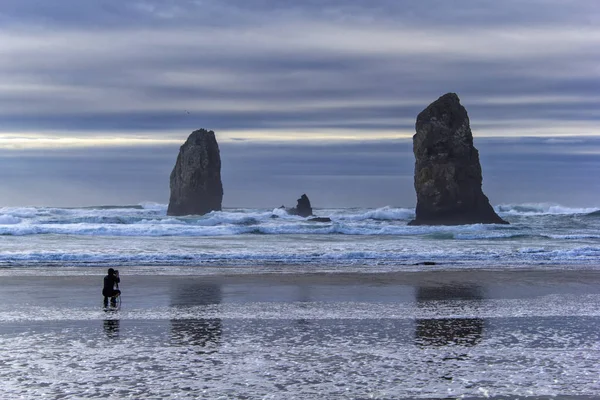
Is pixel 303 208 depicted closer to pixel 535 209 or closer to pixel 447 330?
pixel 535 209

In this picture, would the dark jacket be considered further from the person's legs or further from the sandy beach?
the sandy beach

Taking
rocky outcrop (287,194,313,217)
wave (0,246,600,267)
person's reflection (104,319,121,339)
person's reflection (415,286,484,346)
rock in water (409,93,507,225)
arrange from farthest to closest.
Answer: rocky outcrop (287,194,313,217) → rock in water (409,93,507,225) → wave (0,246,600,267) → person's reflection (104,319,121,339) → person's reflection (415,286,484,346)

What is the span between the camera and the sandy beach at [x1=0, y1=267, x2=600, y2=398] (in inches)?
373

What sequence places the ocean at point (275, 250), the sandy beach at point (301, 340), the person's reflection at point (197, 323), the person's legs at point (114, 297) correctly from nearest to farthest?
the sandy beach at point (301, 340)
the person's reflection at point (197, 323)
the person's legs at point (114, 297)
the ocean at point (275, 250)

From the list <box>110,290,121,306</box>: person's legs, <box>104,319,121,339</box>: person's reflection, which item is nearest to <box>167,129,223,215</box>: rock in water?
<box>110,290,121,306</box>: person's legs

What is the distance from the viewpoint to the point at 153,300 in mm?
18406

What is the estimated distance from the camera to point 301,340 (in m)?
12.7

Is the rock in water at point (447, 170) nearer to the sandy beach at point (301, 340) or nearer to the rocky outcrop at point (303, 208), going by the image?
the rocky outcrop at point (303, 208)

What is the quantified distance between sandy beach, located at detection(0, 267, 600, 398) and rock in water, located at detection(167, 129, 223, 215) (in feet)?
243

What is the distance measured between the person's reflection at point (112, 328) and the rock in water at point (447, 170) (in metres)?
52.9

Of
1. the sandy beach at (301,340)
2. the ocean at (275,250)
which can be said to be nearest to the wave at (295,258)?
the ocean at (275,250)

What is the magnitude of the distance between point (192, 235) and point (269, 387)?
1635 inches

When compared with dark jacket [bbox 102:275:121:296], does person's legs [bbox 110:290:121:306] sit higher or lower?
lower

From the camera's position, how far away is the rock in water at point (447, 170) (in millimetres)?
66062
